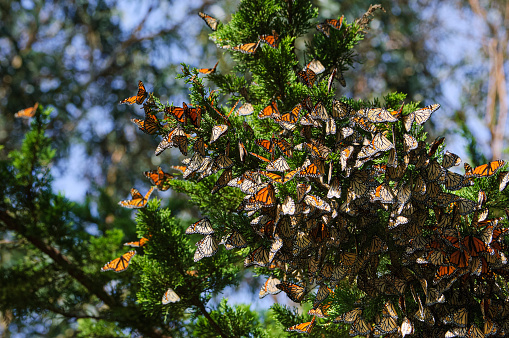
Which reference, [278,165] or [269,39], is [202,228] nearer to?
[278,165]

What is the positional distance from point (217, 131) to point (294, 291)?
0.36 meters

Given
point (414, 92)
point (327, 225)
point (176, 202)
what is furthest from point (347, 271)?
point (414, 92)

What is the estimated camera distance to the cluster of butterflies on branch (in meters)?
0.75

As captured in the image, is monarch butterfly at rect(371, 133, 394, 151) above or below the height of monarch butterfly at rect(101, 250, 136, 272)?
below

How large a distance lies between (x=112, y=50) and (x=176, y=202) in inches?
164

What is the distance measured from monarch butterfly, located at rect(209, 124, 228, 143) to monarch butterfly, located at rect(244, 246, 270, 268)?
0.25 m

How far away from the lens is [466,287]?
81 cm

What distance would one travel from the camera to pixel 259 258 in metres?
0.83

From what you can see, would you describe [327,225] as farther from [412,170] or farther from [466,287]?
[466,287]

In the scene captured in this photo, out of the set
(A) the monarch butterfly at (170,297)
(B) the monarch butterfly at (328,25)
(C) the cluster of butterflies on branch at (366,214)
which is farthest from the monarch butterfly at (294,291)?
(B) the monarch butterfly at (328,25)

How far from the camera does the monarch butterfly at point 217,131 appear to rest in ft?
2.56

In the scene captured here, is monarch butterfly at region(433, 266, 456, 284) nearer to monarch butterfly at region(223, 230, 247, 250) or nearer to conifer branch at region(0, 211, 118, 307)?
monarch butterfly at region(223, 230, 247, 250)

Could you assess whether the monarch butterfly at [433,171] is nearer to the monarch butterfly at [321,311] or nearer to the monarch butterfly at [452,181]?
the monarch butterfly at [452,181]

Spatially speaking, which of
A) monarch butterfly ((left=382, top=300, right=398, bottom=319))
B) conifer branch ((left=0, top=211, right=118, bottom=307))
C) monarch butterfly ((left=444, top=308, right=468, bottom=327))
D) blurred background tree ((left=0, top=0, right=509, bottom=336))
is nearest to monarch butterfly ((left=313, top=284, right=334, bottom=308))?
monarch butterfly ((left=382, top=300, right=398, bottom=319))
